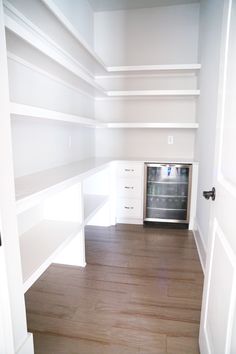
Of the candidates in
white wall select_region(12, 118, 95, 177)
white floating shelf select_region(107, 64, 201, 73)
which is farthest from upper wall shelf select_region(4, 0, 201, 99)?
white wall select_region(12, 118, 95, 177)

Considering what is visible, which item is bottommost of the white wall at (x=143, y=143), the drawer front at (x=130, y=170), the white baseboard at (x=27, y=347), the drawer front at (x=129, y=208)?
the white baseboard at (x=27, y=347)

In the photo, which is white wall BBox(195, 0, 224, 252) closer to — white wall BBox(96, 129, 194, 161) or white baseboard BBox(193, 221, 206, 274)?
white baseboard BBox(193, 221, 206, 274)

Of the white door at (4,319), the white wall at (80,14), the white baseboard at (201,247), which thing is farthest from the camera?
the white wall at (80,14)

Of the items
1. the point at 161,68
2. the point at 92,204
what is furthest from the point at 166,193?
the point at 161,68

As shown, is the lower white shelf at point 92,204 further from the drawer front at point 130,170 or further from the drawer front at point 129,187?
the drawer front at point 130,170

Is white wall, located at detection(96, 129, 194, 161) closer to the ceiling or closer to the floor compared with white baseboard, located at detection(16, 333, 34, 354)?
closer to the ceiling

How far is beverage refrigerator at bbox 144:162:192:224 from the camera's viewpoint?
3.01m

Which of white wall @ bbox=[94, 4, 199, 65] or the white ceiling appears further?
white wall @ bbox=[94, 4, 199, 65]

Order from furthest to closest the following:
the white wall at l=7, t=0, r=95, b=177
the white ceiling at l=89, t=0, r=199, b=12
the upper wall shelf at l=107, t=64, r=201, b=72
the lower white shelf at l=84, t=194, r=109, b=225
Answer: the white ceiling at l=89, t=0, r=199, b=12
the upper wall shelf at l=107, t=64, r=201, b=72
the lower white shelf at l=84, t=194, r=109, b=225
the white wall at l=7, t=0, r=95, b=177

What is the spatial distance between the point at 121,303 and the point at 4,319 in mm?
910

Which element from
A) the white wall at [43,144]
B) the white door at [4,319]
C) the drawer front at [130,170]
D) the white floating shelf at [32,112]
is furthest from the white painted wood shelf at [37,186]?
the drawer front at [130,170]

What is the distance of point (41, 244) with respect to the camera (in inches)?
65.7

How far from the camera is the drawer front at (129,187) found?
121 inches

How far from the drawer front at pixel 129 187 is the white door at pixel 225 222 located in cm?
187
